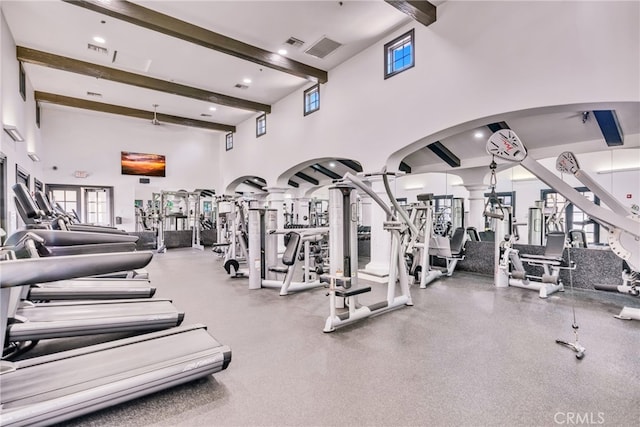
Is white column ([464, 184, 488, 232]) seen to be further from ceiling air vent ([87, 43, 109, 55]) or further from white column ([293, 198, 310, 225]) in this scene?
ceiling air vent ([87, 43, 109, 55])

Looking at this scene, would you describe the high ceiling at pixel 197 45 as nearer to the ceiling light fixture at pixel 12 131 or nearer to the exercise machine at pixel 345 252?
the ceiling light fixture at pixel 12 131

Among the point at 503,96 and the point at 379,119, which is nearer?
the point at 503,96

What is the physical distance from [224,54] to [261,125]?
3.67 metres

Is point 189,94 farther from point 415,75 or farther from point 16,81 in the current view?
point 415,75

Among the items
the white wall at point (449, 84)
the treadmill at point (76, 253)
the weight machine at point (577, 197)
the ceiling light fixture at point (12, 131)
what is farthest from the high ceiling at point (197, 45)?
the treadmill at point (76, 253)


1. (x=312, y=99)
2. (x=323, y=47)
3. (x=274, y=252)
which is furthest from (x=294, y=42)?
(x=274, y=252)

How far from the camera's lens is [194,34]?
5.56 metres

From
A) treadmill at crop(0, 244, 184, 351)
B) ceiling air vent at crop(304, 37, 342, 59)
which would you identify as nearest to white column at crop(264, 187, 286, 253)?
ceiling air vent at crop(304, 37, 342, 59)

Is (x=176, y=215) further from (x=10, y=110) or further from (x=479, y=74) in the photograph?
(x=479, y=74)

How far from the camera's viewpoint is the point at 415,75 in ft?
17.5

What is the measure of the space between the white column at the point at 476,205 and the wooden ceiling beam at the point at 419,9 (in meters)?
4.03

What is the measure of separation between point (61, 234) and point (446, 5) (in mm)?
5708

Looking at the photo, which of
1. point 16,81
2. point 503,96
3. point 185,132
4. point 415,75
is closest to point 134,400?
point 503,96

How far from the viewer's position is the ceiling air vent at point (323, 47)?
5.93m
